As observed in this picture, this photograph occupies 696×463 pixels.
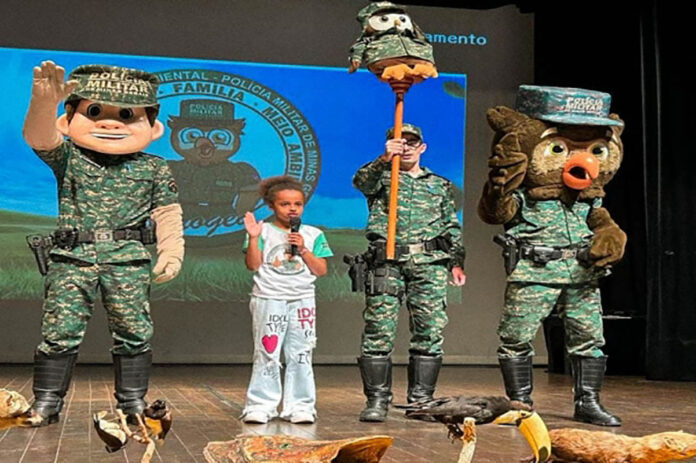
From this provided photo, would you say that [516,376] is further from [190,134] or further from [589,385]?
[190,134]

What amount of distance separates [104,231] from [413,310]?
4.47ft

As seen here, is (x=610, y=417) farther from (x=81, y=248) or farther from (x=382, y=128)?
(x=382, y=128)

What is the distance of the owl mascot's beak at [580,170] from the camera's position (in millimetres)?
4320

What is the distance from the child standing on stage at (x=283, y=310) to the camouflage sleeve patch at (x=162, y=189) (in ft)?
1.04

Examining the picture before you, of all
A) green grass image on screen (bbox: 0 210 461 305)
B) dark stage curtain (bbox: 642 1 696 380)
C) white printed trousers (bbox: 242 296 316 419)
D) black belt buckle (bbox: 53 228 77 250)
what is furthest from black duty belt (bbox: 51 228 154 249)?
dark stage curtain (bbox: 642 1 696 380)

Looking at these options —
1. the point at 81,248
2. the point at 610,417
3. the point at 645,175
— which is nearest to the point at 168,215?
the point at 81,248

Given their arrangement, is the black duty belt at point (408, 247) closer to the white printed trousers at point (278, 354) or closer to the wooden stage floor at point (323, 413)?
the white printed trousers at point (278, 354)

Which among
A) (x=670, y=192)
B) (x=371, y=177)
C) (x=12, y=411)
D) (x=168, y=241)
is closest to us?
(x=12, y=411)

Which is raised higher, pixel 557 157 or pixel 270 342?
pixel 557 157

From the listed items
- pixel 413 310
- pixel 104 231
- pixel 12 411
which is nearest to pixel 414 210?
pixel 413 310

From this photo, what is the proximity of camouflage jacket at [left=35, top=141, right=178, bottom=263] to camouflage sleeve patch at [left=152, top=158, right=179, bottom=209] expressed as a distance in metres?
0.03

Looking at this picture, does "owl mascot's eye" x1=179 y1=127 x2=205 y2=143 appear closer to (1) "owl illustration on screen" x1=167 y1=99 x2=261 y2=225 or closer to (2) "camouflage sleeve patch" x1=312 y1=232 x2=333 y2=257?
(1) "owl illustration on screen" x1=167 y1=99 x2=261 y2=225

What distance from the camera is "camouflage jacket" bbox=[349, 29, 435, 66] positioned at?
4.21 meters

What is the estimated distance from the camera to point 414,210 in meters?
4.50
